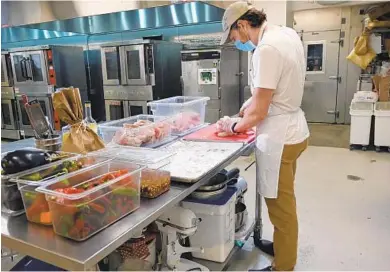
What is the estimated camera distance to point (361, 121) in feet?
16.0

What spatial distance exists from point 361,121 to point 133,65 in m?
3.57

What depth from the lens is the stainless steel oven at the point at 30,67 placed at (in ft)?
18.3

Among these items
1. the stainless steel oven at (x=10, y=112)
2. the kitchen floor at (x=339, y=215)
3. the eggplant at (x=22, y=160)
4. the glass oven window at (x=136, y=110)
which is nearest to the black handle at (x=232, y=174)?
the kitchen floor at (x=339, y=215)

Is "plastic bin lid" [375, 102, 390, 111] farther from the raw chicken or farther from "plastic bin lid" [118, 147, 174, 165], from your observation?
"plastic bin lid" [118, 147, 174, 165]

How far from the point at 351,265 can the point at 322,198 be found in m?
1.14

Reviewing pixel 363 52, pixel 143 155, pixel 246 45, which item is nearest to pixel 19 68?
pixel 246 45

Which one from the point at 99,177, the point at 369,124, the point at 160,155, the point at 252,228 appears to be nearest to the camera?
the point at 99,177

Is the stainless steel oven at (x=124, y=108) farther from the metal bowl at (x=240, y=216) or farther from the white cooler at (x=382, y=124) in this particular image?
the white cooler at (x=382, y=124)

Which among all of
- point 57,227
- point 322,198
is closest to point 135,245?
point 57,227

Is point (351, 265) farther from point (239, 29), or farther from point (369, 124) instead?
point (369, 124)

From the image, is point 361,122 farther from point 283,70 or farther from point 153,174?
point 153,174

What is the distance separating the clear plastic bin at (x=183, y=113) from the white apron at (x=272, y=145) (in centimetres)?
67

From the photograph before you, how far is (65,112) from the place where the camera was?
1.58m

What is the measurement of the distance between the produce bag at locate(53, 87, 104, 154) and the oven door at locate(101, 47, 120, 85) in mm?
3809
